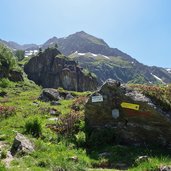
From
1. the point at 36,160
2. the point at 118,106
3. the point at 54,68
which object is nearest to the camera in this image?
the point at 36,160

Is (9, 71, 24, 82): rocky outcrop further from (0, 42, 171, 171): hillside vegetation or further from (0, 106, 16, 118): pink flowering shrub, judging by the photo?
(0, 42, 171, 171): hillside vegetation

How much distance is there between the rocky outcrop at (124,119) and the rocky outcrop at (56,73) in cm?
12259

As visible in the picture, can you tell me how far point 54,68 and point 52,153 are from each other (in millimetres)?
143720

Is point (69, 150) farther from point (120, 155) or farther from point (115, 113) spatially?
point (115, 113)

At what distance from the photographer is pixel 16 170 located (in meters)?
13.1

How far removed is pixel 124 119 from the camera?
2027 centimetres

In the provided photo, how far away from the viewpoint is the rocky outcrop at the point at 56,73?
148250 mm

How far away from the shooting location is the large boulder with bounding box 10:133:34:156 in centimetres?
1625

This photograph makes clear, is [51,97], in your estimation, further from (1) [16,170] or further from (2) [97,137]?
(1) [16,170]

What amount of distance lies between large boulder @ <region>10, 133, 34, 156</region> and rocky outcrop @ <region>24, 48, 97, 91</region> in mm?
126160

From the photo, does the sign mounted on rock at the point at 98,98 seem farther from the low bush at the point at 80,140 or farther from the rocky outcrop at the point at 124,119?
the low bush at the point at 80,140

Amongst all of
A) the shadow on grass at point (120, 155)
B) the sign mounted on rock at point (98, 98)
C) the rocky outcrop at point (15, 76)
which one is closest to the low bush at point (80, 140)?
the shadow on grass at point (120, 155)

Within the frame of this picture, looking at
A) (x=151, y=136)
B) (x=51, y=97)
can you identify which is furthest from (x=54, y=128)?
(x=51, y=97)

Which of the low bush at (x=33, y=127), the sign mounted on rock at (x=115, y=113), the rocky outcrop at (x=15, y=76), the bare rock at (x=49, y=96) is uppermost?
the rocky outcrop at (x=15, y=76)
